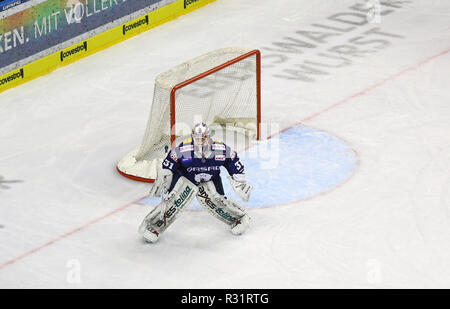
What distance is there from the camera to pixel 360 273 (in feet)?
40.5

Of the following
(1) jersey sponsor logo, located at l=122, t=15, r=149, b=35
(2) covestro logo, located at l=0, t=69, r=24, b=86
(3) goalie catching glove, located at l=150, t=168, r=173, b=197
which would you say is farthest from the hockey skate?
(1) jersey sponsor logo, located at l=122, t=15, r=149, b=35

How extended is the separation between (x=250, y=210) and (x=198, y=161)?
1.35 meters

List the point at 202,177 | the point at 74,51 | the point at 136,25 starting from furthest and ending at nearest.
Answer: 1. the point at 136,25
2. the point at 74,51
3. the point at 202,177

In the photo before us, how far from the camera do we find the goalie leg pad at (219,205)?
1280 cm

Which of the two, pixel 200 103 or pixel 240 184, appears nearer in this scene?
pixel 240 184

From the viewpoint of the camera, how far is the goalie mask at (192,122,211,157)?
12422mm

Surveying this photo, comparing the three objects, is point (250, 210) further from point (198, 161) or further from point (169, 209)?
point (198, 161)

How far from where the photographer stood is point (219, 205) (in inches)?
507

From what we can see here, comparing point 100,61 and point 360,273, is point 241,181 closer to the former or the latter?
point 360,273

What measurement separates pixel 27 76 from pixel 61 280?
5.80 metres

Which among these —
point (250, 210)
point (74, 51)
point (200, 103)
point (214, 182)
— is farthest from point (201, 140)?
point (74, 51)

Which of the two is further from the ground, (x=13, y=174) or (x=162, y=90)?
(x=162, y=90)

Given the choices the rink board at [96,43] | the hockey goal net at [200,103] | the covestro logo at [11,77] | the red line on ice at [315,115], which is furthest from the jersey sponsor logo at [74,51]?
the red line on ice at [315,115]
